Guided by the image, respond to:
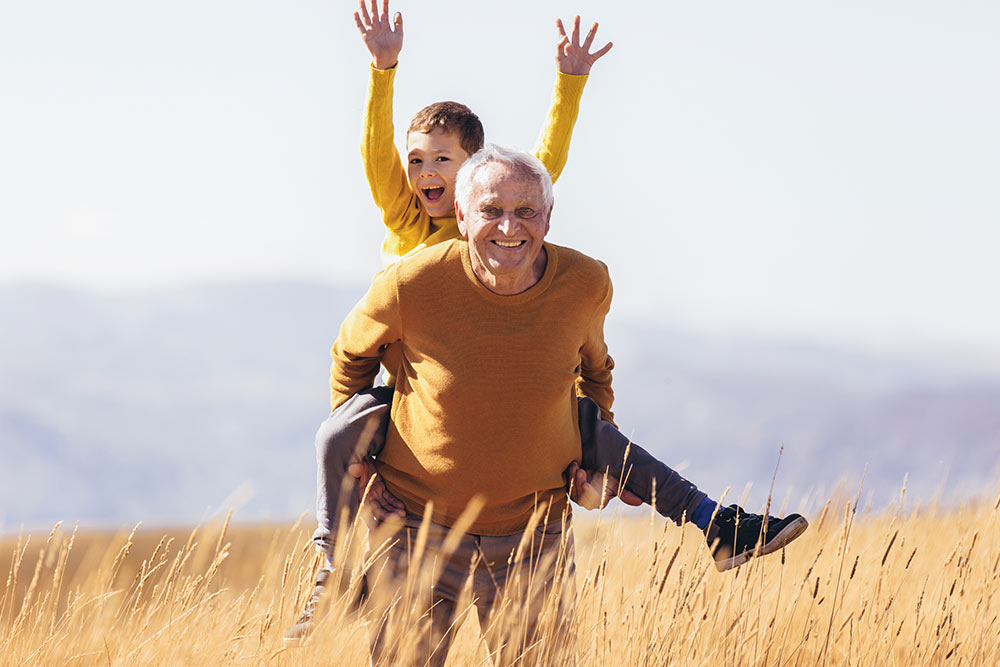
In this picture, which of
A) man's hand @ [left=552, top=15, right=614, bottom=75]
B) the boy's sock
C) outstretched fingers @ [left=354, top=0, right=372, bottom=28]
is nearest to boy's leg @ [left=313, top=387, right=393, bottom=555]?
the boy's sock

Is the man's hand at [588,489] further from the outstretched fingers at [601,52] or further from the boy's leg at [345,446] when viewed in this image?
the outstretched fingers at [601,52]

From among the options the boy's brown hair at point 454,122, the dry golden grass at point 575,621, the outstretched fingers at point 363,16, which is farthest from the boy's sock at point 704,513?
the outstretched fingers at point 363,16

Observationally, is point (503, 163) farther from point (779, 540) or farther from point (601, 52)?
point (779, 540)

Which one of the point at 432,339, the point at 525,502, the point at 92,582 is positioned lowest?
the point at 92,582

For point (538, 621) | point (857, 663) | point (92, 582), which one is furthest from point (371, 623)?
point (857, 663)

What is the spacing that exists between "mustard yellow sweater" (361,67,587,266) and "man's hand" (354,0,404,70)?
0.05 m

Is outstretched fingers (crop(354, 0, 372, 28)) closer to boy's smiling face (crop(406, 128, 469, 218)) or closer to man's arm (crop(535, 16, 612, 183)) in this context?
boy's smiling face (crop(406, 128, 469, 218))

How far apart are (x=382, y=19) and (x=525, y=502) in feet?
6.26

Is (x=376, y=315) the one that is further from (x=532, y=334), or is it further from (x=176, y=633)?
(x=176, y=633)

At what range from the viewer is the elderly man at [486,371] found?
9.91ft

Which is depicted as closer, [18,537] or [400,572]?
[400,572]

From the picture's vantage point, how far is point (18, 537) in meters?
3.97

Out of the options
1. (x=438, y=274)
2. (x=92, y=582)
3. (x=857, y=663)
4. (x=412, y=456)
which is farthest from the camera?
(x=92, y=582)

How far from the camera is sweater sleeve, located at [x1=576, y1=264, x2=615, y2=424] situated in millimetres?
3236
